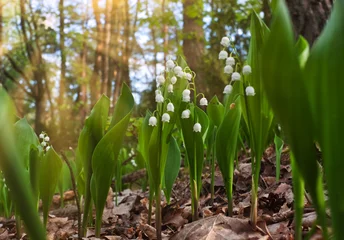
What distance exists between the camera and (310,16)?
3473 millimetres

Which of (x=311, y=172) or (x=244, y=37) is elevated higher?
(x=244, y=37)

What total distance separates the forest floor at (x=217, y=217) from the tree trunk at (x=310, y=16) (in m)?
1.16

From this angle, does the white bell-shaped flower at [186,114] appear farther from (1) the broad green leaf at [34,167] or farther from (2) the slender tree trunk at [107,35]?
(2) the slender tree trunk at [107,35]

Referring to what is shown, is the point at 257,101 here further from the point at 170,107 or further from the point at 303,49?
the point at 170,107

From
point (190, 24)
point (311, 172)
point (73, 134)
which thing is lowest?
point (73, 134)

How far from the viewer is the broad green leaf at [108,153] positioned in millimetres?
1348

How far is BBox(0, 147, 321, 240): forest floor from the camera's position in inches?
51.5

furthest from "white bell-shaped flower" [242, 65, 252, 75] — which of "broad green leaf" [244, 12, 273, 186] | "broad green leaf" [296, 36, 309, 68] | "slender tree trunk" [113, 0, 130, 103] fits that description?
"slender tree trunk" [113, 0, 130, 103]

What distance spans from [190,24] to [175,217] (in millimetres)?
7878

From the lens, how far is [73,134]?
9578mm

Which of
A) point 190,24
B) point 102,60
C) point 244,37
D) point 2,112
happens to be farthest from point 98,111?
point 102,60

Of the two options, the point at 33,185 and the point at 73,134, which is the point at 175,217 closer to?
the point at 33,185

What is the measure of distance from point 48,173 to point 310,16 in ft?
9.27

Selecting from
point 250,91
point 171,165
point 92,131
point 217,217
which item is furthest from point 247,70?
point 171,165
